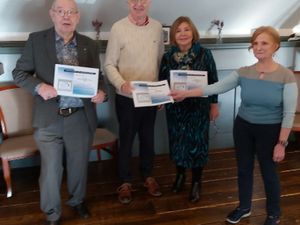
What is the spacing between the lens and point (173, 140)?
220cm

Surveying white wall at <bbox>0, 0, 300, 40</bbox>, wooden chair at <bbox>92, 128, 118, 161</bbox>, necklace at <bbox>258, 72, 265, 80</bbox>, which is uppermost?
white wall at <bbox>0, 0, 300, 40</bbox>

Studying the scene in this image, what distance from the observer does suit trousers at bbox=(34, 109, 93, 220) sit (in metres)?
1.83

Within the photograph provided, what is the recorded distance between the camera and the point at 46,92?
1698 millimetres

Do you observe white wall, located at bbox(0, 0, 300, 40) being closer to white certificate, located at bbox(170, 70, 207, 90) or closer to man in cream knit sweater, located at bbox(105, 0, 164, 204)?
man in cream knit sweater, located at bbox(105, 0, 164, 204)

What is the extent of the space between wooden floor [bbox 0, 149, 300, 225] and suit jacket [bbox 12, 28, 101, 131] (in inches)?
28.6

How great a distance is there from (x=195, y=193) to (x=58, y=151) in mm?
982

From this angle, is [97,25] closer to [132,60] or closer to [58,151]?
[132,60]

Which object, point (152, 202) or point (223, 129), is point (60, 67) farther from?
point (223, 129)

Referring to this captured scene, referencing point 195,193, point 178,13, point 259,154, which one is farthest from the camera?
point 178,13

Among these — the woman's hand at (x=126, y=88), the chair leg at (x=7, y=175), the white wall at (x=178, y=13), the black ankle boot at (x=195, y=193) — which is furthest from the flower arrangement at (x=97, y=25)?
the black ankle boot at (x=195, y=193)

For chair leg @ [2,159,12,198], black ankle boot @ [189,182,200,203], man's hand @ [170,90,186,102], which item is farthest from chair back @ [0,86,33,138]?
black ankle boot @ [189,182,200,203]

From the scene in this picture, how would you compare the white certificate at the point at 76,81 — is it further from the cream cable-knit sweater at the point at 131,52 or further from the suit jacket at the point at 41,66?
the cream cable-knit sweater at the point at 131,52

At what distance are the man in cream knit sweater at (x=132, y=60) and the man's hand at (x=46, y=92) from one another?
40 centimetres

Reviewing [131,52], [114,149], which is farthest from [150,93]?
[114,149]
